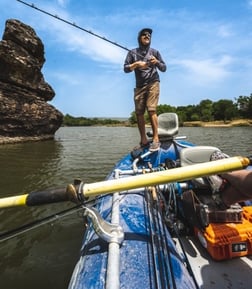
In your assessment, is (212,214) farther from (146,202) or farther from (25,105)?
(25,105)

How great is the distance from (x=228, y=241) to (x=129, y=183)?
4.19ft

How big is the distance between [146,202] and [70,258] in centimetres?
153

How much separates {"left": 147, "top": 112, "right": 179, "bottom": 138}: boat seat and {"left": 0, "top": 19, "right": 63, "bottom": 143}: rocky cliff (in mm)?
19734

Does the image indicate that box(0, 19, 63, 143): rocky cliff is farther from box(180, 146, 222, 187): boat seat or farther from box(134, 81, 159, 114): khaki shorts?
box(180, 146, 222, 187): boat seat

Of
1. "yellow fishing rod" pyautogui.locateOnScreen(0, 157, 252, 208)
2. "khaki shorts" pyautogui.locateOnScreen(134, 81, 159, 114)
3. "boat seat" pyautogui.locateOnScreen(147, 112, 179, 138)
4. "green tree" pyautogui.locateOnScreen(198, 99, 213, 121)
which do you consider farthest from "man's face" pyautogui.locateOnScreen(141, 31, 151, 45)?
"green tree" pyautogui.locateOnScreen(198, 99, 213, 121)

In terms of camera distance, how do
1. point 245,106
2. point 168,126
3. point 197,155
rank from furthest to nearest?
point 245,106 → point 168,126 → point 197,155

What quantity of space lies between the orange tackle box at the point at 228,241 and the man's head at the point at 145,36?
3.81m

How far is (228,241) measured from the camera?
2057 mm

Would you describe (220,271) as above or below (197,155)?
below

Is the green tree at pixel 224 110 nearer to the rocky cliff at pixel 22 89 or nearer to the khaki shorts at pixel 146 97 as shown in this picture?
the rocky cliff at pixel 22 89

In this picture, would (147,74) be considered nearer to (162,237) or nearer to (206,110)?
(162,237)

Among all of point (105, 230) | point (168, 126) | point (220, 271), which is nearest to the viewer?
point (105, 230)

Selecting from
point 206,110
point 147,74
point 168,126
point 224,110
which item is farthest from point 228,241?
point 206,110

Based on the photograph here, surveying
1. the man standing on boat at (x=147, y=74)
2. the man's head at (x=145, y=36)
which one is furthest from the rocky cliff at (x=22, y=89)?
the man's head at (x=145, y=36)
